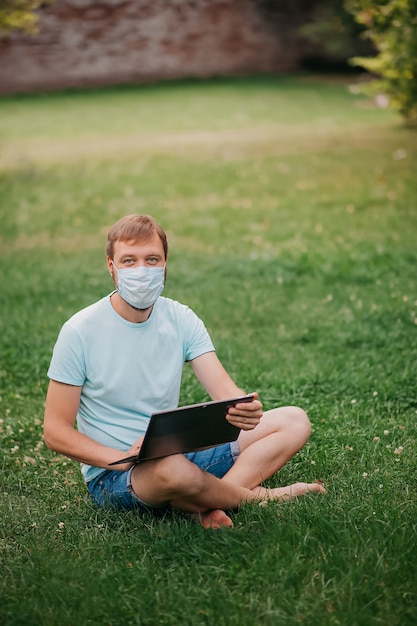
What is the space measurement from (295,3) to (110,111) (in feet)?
32.8

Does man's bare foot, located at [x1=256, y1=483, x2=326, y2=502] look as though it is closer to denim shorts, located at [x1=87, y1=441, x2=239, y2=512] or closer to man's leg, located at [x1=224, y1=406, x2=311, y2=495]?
man's leg, located at [x1=224, y1=406, x2=311, y2=495]

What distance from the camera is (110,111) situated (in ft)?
60.7

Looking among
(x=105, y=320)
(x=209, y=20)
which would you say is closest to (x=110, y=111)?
(x=209, y=20)

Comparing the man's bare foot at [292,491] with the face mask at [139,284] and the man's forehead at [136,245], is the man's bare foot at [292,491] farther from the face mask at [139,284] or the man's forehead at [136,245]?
the man's forehead at [136,245]

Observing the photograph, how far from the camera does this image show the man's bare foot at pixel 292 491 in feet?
11.7

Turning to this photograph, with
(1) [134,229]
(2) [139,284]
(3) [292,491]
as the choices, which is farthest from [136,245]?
(3) [292,491]

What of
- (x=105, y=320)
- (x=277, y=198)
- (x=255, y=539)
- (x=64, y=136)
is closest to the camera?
(x=255, y=539)

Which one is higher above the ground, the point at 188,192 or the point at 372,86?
the point at 372,86

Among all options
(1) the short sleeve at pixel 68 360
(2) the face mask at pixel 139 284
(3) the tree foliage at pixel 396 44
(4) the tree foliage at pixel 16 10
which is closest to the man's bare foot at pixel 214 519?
(1) the short sleeve at pixel 68 360

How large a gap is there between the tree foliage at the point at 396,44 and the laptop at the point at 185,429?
7.11 metres

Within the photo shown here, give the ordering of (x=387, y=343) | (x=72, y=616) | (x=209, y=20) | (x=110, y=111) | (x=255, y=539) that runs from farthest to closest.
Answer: (x=209, y=20), (x=110, y=111), (x=387, y=343), (x=255, y=539), (x=72, y=616)

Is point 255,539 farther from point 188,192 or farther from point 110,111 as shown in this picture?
point 110,111

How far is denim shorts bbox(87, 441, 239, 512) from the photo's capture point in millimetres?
3463

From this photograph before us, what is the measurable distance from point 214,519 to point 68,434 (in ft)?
2.20
